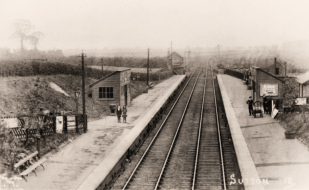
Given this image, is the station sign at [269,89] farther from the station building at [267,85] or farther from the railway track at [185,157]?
the railway track at [185,157]

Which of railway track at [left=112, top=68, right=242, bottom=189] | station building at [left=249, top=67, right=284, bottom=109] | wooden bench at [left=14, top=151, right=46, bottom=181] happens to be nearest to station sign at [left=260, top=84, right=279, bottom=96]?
station building at [left=249, top=67, right=284, bottom=109]

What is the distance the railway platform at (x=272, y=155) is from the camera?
1334cm

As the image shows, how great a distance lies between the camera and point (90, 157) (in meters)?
17.0

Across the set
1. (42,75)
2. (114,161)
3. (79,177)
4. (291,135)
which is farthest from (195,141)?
(42,75)

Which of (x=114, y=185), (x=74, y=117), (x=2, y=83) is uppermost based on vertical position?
(x=2, y=83)

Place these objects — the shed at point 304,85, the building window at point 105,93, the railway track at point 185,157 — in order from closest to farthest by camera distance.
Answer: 1. the railway track at point 185,157
2. the shed at point 304,85
3. the building window at point 105,93

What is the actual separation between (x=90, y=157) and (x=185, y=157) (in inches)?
174

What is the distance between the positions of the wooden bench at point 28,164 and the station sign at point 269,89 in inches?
662

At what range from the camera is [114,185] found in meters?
14.5

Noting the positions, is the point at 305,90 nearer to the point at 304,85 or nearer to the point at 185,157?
the point at 304,85

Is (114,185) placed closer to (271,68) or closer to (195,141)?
(195,141)

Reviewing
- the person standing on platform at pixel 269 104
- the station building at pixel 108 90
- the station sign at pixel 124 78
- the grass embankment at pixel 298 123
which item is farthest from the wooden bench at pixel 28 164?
the person standing on platform at pixel 269 104

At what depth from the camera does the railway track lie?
1463 centimetres

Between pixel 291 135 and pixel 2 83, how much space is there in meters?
18.6
